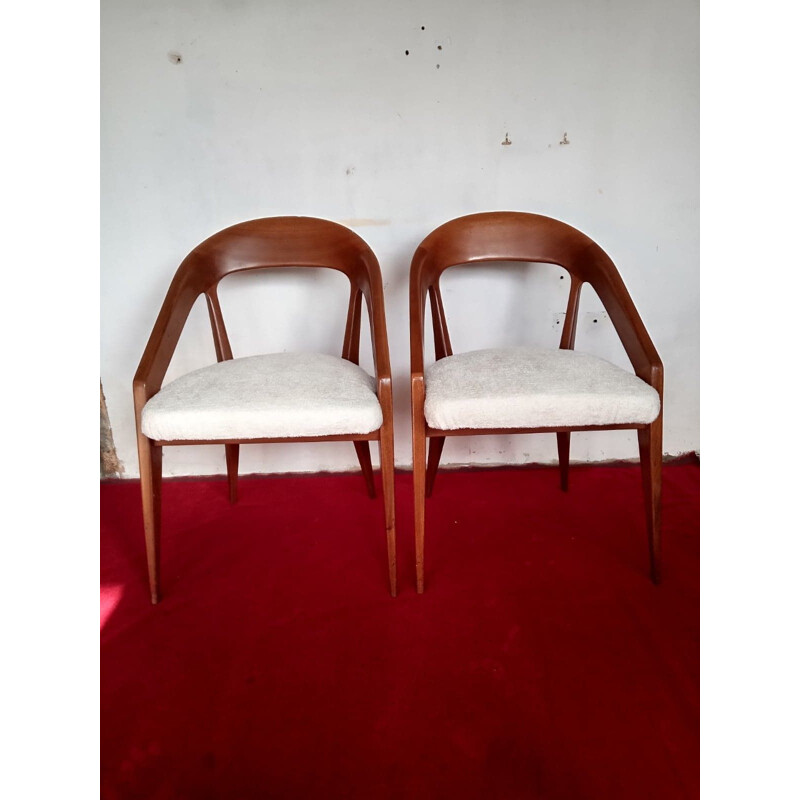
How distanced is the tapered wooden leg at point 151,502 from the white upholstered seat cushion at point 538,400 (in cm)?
64

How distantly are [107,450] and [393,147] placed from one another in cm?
149

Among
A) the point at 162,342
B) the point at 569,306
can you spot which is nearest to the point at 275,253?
the point at 162,342

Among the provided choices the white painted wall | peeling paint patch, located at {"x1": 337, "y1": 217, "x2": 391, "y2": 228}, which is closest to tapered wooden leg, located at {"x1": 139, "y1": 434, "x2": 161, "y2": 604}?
the white painted wall

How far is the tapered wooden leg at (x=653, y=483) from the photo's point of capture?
1.28m

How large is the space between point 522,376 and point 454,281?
29.2 inches

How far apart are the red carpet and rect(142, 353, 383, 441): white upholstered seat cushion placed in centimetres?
45

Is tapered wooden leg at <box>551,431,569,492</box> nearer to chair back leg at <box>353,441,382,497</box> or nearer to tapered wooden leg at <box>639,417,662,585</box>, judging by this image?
tapered wooden leg at <box>639,417,662,585</box>

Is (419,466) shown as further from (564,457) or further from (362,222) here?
(362,222)

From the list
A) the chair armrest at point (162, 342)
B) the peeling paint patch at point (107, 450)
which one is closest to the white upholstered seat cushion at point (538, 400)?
the chair armrest at point (162, 342)

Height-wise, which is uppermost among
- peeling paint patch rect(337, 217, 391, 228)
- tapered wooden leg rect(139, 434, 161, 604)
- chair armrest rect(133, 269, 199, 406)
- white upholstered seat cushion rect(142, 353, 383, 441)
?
peeling paint patch rect(337, 217, 391, 228)

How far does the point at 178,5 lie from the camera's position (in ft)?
→ 5.48

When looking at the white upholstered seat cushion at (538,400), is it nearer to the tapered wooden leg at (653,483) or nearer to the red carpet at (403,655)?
the tapered wooden leg at (653,483)

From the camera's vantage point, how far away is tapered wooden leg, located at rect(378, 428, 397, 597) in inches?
48.9

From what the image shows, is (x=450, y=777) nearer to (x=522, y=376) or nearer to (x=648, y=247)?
(x=522, y=376)
